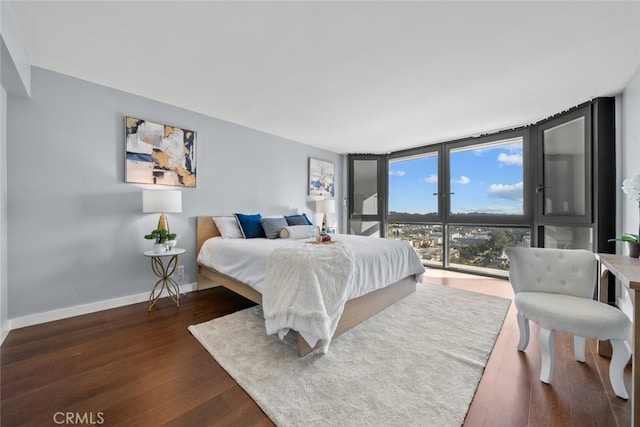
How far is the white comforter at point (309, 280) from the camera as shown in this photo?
1739 mm

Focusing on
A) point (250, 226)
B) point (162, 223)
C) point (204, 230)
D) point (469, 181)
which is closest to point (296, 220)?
point (250, 226)

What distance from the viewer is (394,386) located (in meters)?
1.49

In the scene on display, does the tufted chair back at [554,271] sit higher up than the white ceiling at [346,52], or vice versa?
the white ceiling at [346,52]

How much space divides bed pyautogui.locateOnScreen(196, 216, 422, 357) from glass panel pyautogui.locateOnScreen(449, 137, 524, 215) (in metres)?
2.05

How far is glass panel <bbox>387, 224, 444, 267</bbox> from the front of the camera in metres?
4.69

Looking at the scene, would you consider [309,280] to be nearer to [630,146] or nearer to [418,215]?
[630,146]

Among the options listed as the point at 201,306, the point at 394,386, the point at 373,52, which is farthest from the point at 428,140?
the point at 201,306

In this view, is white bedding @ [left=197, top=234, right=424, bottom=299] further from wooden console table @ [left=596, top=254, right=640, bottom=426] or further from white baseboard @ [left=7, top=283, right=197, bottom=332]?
wooden console table @ [left=596, top=254, right=640, bottom=426]

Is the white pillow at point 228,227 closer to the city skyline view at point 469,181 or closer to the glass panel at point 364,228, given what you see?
the glass panel at point 364,228

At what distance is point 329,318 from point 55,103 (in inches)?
126

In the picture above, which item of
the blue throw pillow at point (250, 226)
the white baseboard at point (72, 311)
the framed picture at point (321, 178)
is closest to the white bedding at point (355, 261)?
the blue throw pillow at point (250, 226)

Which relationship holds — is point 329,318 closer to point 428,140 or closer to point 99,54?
point 99,54

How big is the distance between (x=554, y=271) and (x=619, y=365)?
614mm

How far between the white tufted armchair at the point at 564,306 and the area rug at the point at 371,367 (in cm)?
46
